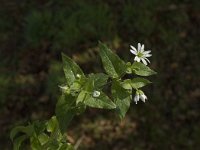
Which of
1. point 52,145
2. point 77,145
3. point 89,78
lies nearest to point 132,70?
point 89,78

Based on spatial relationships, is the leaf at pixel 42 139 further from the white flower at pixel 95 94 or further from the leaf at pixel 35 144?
the white flower at pixel 95 94

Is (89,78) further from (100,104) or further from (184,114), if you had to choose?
(184,114)

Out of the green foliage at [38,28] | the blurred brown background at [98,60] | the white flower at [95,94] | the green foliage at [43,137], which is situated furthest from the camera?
the green foliage at [38,28]

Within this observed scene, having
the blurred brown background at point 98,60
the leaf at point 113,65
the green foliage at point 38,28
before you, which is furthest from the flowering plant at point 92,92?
the green foliage at point 38,28

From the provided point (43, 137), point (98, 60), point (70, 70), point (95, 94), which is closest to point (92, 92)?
point (95, 94)

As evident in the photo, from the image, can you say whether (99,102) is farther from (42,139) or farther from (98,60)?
(98,60)

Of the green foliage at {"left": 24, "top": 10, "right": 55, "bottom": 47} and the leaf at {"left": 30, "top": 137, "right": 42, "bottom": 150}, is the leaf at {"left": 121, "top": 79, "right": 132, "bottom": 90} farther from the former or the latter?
the green foliage at {"left": 24, "top": 10, "right": 55, "bottom": 47}
